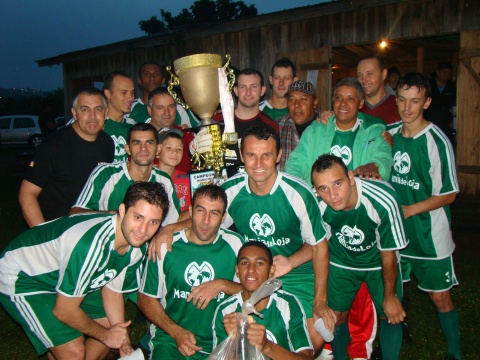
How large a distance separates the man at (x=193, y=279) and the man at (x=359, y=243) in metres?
0.78

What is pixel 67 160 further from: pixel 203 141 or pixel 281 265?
pixel 281 265

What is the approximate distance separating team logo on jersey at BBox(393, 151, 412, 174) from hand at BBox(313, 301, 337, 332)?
4.47 feet

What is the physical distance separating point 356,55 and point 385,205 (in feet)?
41.3

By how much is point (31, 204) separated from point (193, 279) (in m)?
1.61

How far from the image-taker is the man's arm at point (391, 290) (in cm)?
369

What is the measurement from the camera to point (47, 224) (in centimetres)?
346

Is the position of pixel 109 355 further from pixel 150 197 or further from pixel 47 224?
pixel 150 197

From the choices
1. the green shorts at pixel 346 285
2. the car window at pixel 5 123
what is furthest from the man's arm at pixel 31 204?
the car window at pixel 5 123

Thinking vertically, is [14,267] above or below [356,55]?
below

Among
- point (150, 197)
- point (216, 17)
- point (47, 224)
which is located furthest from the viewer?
point (216, 17)

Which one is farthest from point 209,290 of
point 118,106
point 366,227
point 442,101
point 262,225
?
point 442,101

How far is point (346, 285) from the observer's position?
158 inches

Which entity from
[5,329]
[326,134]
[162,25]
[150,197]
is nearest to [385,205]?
[326,134]

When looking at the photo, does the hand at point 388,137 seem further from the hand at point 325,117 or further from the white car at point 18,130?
the white car at point 18,130
